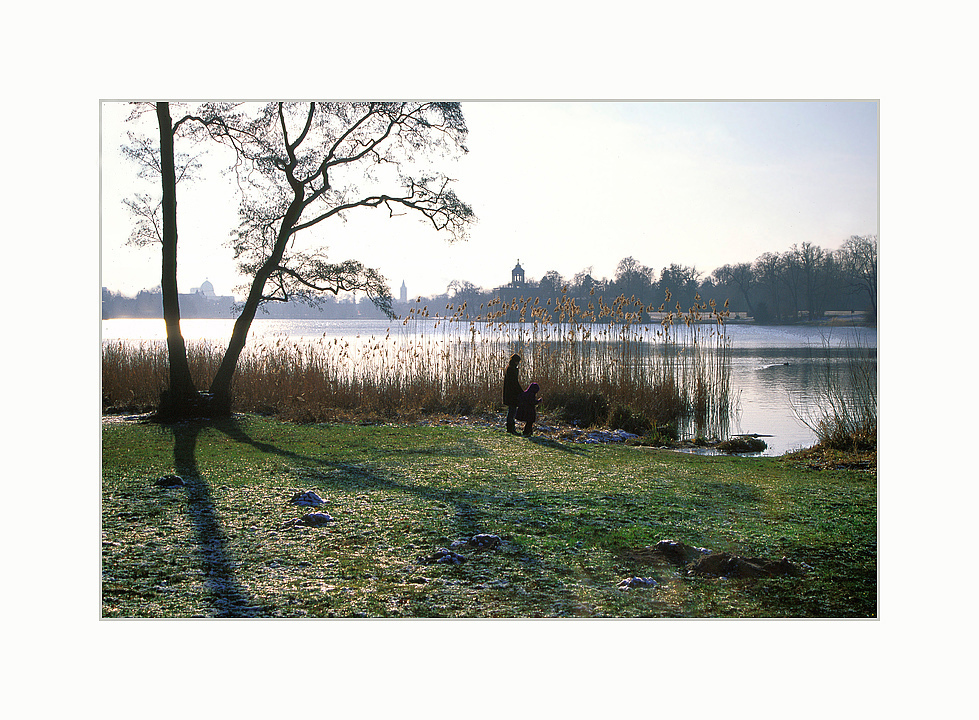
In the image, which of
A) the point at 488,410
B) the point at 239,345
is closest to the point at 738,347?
the point at 488,410

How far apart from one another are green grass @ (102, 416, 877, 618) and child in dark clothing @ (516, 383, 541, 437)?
1.08m

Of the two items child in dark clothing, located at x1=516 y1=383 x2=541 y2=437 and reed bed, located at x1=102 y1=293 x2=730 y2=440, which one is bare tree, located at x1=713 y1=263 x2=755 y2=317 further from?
child in dark clothing, located at x1=516 y1=383 x2=541 y2=437

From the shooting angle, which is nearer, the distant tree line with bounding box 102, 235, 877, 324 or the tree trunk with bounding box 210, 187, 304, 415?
the distant tree line with bounding box 102, 235, 877, 324

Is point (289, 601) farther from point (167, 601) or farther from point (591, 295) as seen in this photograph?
point (591, 295)

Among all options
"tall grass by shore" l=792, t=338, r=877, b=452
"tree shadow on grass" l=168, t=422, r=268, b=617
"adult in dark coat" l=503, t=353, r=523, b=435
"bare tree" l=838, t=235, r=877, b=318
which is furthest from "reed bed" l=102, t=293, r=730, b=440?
"tree shadow on grass" l=168, t=422, r=268, b=617

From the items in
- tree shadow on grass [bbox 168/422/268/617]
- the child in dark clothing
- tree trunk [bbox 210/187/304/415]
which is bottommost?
tree shadow on grass [bbox 168/422/268/617]

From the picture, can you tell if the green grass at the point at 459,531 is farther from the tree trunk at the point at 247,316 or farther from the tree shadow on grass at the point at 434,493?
the tree trunk at the point at 247,316

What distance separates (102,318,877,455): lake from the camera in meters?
4.93

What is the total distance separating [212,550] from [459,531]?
47.4 inches

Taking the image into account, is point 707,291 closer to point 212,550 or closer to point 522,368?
point 522,368

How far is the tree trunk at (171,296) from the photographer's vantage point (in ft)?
16.0

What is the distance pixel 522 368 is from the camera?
25.8 feet

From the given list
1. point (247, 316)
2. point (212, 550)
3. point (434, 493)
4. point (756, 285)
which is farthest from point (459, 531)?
point (247, 316)

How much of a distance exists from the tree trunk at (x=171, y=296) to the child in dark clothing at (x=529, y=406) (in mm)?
2884
